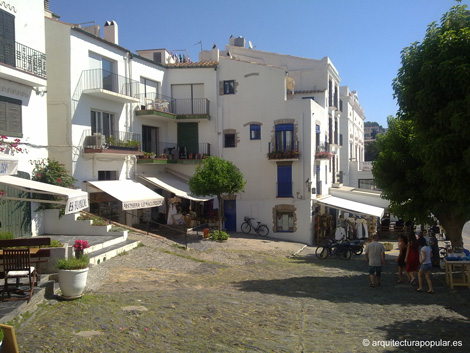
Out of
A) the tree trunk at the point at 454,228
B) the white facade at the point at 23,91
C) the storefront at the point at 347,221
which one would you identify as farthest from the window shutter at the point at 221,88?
the tree trunk at the point at 454,228

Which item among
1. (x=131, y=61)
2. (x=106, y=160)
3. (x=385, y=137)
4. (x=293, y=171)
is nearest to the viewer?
(x=385, y=137)

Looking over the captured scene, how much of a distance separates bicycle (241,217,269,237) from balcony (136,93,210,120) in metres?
7.16

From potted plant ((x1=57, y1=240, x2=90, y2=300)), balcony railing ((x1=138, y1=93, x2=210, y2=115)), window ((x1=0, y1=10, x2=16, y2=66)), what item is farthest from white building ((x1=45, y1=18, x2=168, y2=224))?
potted plant ((x1=57, y1=240, x2=90, y2=300))

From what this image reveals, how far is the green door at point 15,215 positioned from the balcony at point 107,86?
5.61 metres

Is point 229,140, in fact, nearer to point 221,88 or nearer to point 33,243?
point 221,88

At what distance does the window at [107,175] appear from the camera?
2078 cm

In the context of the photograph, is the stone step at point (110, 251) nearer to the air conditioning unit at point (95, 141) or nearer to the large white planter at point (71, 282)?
the large white planter at point (71, 282)

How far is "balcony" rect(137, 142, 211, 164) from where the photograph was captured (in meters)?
26.2

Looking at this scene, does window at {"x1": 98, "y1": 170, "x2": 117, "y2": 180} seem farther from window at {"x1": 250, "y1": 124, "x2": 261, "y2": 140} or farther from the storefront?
the storefront

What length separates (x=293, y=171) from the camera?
86.7 ft

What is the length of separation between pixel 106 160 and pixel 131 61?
20.1ft

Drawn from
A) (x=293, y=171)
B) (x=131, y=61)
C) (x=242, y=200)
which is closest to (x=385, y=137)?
(x=293, y=171)

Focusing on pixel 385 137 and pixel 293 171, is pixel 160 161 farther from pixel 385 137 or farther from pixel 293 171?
pixel 385 137

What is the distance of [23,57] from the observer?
49.1 feet
